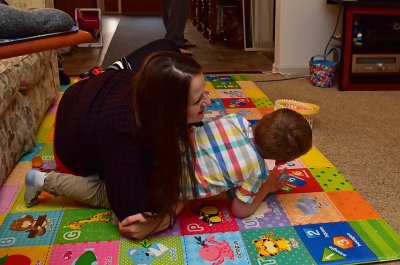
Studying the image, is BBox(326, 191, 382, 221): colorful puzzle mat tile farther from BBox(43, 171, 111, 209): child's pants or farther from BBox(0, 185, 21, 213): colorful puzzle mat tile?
BBox(0, 185, 21, 213): colorful puzzle mat tile

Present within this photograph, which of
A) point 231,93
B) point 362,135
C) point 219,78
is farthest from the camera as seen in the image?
point 219,78

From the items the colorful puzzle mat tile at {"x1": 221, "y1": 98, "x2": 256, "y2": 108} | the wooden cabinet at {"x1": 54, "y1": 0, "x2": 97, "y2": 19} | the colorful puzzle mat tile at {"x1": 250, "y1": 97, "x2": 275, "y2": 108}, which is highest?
the wooden cabinet at {"x1": 54, "y1": 0, "x2": 97, "y2": 19}

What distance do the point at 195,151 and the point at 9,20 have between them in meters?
0.63

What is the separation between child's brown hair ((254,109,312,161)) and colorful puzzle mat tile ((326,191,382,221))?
0.97ft

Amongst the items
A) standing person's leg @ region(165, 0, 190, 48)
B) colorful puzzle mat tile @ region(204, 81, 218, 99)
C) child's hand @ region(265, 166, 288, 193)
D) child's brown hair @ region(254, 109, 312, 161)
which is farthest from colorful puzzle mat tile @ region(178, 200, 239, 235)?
standing person's leg @ region(165, 0, 190, 48)

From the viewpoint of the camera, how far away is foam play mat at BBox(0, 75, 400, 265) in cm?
112

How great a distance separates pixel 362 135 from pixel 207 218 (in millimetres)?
953

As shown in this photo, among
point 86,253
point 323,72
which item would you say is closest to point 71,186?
point 86,253

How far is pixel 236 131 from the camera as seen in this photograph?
4.02 ft

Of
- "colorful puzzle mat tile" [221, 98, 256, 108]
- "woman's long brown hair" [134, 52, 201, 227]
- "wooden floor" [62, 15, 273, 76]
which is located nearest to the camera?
"woman's long brown hair" [134, 52, 201, 227]

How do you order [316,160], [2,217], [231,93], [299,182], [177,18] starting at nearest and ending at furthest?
[2,217], [299,182], [316,160], [231,93], [177,18]

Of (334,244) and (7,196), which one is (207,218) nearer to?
(334,244)

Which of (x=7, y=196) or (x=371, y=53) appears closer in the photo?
(x=7, y=196)

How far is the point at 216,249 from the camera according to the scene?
1156mm
